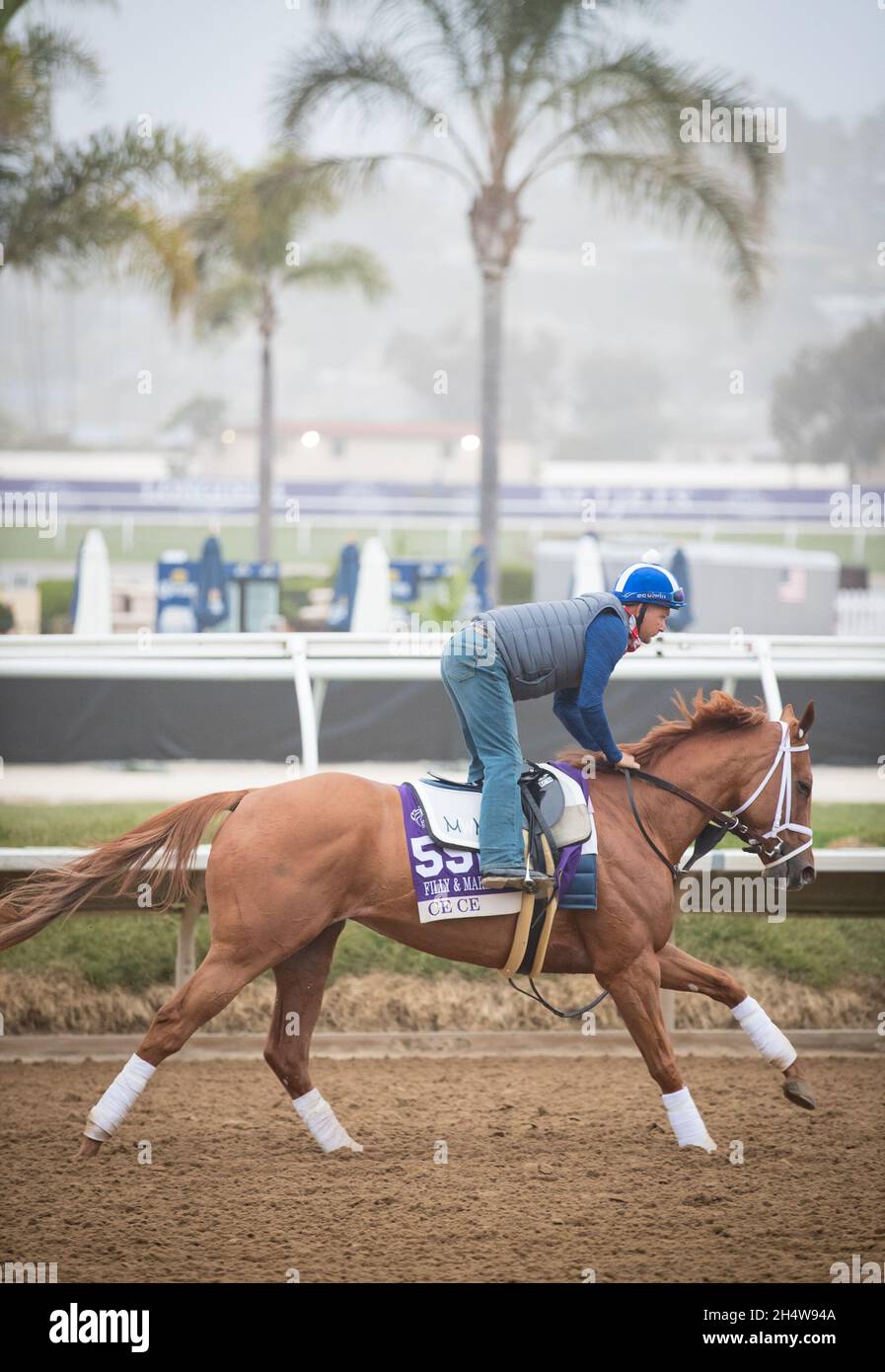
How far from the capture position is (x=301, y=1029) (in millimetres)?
4664

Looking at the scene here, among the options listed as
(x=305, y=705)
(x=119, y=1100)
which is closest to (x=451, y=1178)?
(x=119, y=1100)

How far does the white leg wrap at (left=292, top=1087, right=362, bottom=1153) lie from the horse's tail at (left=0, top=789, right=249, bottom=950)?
2.60ft

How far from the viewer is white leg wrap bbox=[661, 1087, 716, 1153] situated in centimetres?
449

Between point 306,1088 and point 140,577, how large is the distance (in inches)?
794

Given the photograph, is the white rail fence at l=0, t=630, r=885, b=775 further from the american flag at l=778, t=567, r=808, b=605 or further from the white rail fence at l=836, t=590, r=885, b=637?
the american flag at l=778, t=567, r=808, b=605

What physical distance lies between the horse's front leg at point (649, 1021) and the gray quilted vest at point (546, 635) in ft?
3.09

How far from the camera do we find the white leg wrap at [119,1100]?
4.34 meters

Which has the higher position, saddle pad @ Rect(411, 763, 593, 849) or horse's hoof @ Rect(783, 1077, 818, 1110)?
saddle pad @ Rect(411, 763, 593, 849)

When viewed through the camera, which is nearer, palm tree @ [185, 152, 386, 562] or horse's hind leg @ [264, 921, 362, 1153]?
horse's hind leg @ [264, 921, 362, 1153]

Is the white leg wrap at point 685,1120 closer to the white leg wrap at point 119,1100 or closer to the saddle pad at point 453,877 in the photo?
the saddle pad at point 453,877
